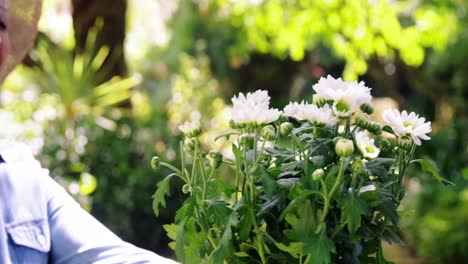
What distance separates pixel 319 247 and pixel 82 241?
0.54m

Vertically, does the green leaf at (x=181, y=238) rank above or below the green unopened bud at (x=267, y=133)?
below

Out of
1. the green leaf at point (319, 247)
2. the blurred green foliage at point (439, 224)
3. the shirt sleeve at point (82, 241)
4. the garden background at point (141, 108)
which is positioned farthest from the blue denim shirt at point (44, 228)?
the blurred green foliage at point (439, 224)

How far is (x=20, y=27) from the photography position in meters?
1.35

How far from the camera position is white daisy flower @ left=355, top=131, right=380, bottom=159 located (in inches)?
33.8

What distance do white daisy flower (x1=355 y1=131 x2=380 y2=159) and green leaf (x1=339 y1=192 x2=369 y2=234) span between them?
0.20 ft

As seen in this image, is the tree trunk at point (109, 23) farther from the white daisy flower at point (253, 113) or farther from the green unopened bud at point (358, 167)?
the green unopened bud at point (358, 167)

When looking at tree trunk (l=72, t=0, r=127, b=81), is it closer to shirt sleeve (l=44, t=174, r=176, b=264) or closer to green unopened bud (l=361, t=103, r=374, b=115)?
shirt sleeve (l=44, t=174, r=176, b=264)

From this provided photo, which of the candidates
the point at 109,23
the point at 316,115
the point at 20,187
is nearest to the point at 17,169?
the point at 20,187

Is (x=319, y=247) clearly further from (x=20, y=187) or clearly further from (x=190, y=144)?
(x=20, y=187)

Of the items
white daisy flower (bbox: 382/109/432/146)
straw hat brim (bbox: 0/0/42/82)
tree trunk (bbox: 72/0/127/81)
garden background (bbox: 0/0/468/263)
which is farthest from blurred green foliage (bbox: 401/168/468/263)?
white daisy flower (bbox: 382/109/432/146)

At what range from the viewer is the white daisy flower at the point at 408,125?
902mm

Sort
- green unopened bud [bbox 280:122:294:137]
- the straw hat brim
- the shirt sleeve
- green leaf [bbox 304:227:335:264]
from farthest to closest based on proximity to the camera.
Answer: the straw hat brim → the shirt sleeve → green unopened bud [bbox 280:122:294:137] → green leaf [bbox 304:227:335:264]

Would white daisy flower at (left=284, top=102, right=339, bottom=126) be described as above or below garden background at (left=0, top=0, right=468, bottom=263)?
below

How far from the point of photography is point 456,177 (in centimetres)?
612
